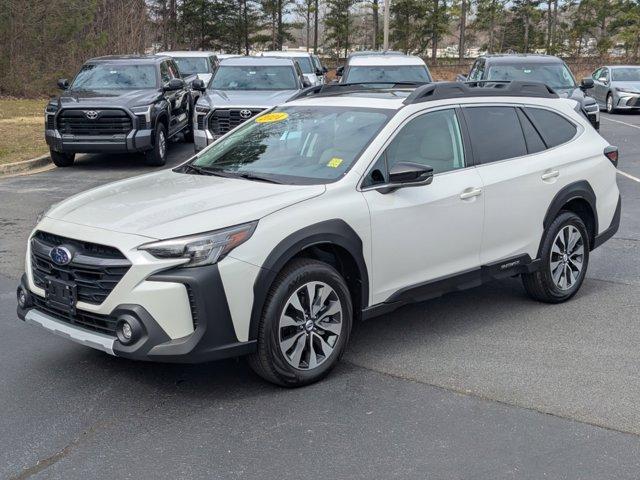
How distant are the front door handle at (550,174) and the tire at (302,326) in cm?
210

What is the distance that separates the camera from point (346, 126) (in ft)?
17.6

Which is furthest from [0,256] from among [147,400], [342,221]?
[342,221]

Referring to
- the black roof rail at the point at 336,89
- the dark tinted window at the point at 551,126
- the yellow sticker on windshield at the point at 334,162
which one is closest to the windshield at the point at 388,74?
the dark tinted window at the point at 551,126

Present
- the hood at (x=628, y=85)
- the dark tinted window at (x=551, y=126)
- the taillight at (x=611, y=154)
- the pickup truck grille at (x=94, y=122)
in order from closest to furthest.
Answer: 1. the dark tinted window at (x=551, y=126)
2. the taillight at (x=611, y=154)
3. the pickup truck grille at (x=94, y=122)
4. the hood at (x=628, y=85)

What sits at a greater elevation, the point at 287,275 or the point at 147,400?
the point at 287,275

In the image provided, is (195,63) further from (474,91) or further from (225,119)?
(474,91)

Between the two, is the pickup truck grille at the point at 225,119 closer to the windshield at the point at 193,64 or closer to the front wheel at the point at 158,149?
the front wheel at the point at 158,149

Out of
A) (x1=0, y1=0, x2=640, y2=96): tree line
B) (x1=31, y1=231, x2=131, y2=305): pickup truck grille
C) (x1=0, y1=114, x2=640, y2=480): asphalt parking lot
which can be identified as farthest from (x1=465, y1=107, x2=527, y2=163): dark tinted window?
(x1=0, y1=0, x2=640, y2=96): tree line

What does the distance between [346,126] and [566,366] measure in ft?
6.99

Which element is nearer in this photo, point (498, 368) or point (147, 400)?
point (147, 400)

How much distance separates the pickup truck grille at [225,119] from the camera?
1300cm

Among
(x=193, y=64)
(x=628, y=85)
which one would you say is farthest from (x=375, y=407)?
(x=628, y=85)

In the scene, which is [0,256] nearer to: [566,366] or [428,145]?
[428,145]

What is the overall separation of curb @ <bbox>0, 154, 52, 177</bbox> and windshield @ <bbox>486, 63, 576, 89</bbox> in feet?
28.2
